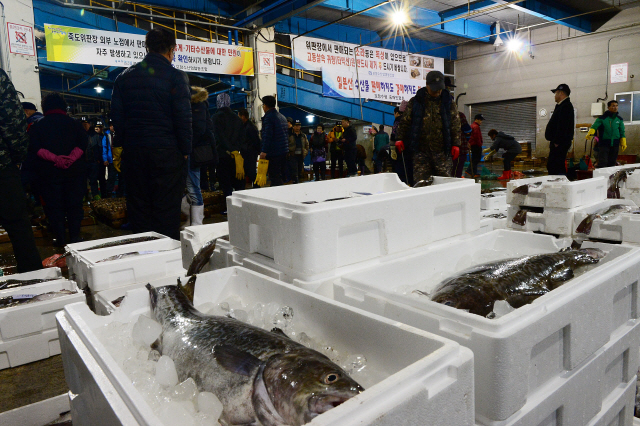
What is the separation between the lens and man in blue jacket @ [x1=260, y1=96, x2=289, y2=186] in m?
7.33

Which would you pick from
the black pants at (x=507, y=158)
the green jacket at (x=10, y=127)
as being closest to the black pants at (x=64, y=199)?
the green jacket at (x=10, y=127)

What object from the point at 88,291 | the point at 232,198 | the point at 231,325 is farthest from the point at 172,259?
the point at 231,325

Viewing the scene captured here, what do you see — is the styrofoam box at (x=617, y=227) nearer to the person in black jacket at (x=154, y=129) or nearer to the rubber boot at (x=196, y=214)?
the person in black jacket at (x=154, y=129)

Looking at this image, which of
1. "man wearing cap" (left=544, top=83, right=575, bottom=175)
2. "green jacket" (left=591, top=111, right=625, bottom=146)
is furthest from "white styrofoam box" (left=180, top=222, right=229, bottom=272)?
"green jacket" (left=591, top=111, right=625, bottom=146)

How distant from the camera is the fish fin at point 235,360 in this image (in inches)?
38.3

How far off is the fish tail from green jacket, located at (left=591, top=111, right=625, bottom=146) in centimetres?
841

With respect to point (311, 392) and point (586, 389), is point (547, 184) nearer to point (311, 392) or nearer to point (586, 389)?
point (586, 389)

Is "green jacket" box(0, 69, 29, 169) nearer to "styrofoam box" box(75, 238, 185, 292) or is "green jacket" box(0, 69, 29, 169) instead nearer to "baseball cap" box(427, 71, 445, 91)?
"styrofoam box" box(75, 238, 185, 292)

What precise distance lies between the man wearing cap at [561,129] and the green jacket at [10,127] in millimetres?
6864

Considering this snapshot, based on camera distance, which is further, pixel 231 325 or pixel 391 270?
pixel 391 270

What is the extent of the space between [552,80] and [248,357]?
19568mm

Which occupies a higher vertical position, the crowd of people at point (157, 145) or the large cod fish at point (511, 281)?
the crowd of people at point (157, 145)

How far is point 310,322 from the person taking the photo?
1352 mm

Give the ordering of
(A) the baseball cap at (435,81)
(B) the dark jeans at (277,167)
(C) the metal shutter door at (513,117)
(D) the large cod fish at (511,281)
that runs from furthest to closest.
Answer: (C) the metal shutter door at (513,117)
(B) the dark jeans at (277,167)
(A) the baseball cap at (435,81)
(D) the large cod fish at (511,281)
